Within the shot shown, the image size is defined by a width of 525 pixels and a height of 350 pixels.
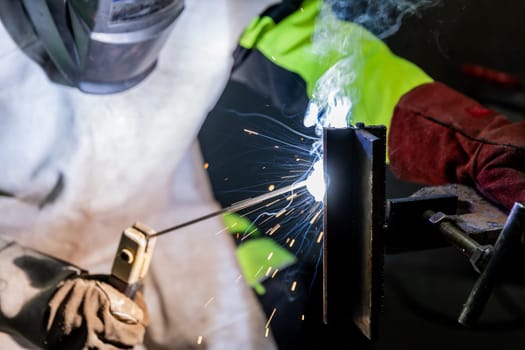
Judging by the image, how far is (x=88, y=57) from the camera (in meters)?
1.35

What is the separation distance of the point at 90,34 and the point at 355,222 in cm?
90

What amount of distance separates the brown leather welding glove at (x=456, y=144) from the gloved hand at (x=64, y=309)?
0.69 meters

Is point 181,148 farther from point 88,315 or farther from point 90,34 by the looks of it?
point 88,315

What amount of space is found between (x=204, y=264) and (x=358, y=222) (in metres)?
0.78

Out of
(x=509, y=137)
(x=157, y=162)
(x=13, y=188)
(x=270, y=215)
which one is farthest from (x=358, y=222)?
(x=13, y=188)

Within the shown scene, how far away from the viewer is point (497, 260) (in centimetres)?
63

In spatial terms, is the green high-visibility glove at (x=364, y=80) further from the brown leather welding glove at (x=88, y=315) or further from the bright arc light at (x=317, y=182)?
the brown leather welding glove at (x=88, y=315)

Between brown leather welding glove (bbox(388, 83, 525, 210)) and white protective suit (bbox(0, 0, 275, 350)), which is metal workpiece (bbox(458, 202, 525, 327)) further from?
white protective suit (bbox(0, 0, 275, 350))

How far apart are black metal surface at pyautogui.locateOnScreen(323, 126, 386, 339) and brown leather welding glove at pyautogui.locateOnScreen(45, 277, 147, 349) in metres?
0.51

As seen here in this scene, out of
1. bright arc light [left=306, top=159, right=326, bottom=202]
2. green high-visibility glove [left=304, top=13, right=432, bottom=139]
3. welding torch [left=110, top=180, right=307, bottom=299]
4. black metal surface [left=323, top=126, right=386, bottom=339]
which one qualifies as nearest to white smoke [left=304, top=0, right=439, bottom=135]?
green high-visibility glove [left=304, top=13, right=432, bottom=139]

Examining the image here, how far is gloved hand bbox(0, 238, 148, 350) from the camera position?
42.3 inches

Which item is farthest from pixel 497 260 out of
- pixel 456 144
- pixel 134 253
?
pixel 134 253

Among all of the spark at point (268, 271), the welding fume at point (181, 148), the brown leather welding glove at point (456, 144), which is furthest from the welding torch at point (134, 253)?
the spark at point (268, 271)

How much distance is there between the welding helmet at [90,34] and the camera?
126 centimetres
